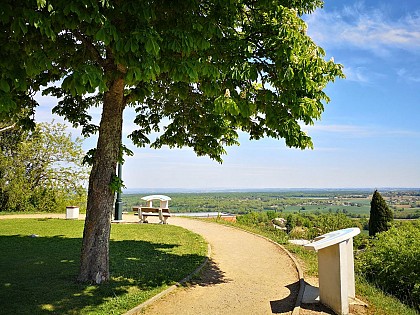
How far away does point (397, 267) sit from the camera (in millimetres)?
7199

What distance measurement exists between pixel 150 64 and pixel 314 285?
5.49 meters

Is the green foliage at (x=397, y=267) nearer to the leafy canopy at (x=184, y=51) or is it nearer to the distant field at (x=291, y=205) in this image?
the leafy canopy at (x=184, y=51)

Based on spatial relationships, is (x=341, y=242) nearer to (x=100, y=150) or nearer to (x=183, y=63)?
(x=183, y=63)

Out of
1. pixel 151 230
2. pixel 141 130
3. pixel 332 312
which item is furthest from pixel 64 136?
pixel 332 312

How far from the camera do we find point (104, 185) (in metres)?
6.91

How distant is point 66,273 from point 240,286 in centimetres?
382

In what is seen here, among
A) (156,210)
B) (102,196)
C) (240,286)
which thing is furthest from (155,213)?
(240,286)

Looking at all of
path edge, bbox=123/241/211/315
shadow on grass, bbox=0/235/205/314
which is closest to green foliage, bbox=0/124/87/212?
shadow on grass, bbox=0/235/205/314

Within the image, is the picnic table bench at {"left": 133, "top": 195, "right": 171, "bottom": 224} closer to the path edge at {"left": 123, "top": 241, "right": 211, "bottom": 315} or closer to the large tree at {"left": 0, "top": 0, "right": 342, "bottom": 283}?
the path edge at {"left": 123, "top": 241, "right": 211, "bottom": 315}

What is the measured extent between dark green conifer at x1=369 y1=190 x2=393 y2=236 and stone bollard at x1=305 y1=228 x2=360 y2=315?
13.6 meters

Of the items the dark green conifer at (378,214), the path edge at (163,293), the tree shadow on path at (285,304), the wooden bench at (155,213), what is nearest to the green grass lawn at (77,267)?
the path edge at (163,293)

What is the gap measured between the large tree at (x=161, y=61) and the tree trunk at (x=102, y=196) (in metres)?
0.02

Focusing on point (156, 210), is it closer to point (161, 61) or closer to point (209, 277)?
point (209, 277)

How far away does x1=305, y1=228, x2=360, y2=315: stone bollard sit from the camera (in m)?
5.19
